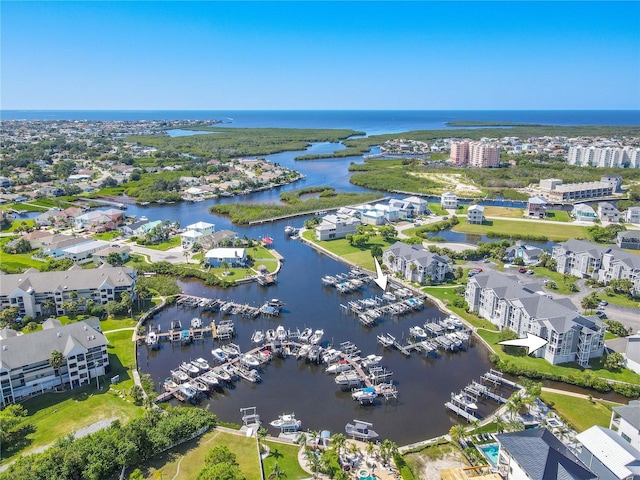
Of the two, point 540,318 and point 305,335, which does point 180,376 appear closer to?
point 305,335

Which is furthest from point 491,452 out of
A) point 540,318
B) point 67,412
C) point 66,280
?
point 66,280

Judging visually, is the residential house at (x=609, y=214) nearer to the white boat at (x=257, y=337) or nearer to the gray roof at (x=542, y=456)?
the white boat at (x=257, y=337)

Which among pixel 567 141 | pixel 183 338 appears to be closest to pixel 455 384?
pixel 183 338

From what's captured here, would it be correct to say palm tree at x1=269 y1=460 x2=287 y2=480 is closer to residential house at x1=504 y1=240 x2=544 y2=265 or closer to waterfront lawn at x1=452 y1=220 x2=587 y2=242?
residential house at x1=504 y1=240 x2=544 y2=265

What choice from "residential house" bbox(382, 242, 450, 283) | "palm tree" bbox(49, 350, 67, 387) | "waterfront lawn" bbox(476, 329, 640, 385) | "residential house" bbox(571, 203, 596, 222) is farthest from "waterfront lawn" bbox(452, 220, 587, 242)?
"palm tree" bbox(49, 350, 67, 387)

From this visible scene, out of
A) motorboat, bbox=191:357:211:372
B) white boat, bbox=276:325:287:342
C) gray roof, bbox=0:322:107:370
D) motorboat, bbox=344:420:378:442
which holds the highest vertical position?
gray roof, bbox=0:322:107:370

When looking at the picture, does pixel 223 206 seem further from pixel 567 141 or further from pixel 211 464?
pixel 567 141
